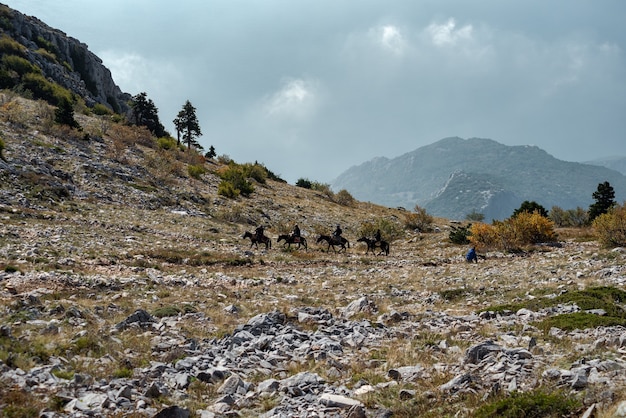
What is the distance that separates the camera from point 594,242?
3294 centimetres

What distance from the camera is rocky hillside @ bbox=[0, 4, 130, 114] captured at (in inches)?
2872

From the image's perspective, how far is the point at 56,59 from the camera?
85.8m

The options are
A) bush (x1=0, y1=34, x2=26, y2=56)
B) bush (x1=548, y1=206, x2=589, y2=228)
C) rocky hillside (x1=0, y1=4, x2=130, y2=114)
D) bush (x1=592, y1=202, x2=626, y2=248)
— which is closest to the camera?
bush (x1=592, y1=202, x2=626, y2=248)

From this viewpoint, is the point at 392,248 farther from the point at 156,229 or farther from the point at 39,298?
the point at 39,298

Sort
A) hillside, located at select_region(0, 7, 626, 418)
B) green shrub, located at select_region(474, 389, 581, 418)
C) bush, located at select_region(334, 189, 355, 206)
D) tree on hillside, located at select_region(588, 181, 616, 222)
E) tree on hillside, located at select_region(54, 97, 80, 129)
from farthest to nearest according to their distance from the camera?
bush, located at select_region(334, 189, 355, 206)
tree on hillside, located at select_region(588, 181, 616, 222)
tree on hillside, located at select_region(54, 97, 80, 129)
hillside, located at select_region(0, 7, 626, 418)
green shrub, located at select_region(474, 389, 581, 418)

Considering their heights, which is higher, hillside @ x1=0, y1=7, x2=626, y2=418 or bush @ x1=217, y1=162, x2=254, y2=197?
bush @ x1=217, y1=162, x2=254, y2=197

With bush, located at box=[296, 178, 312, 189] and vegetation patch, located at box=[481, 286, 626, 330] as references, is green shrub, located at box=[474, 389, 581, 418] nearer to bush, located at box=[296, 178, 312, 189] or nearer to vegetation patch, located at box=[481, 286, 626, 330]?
vegetation patch, located at box=[481, 286, 626, 330]

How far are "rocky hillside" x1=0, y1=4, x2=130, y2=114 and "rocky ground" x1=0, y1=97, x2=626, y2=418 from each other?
57114mm

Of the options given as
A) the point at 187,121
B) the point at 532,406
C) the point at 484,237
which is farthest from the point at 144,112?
the point at 532,406

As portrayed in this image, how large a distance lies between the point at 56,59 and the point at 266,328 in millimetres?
97783

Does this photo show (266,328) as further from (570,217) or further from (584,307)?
(570,217)

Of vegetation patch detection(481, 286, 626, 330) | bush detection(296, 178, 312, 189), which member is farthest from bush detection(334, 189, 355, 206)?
vegetation patch detection(481, 286, 626, 330)

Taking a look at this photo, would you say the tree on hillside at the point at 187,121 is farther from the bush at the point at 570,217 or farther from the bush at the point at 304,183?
the bush at the point at 570,217

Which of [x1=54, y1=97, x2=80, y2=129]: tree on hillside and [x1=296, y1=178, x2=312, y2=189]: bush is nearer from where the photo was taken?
[x1=54, y1=97, x2=80, y2=129]: tree on hillside
